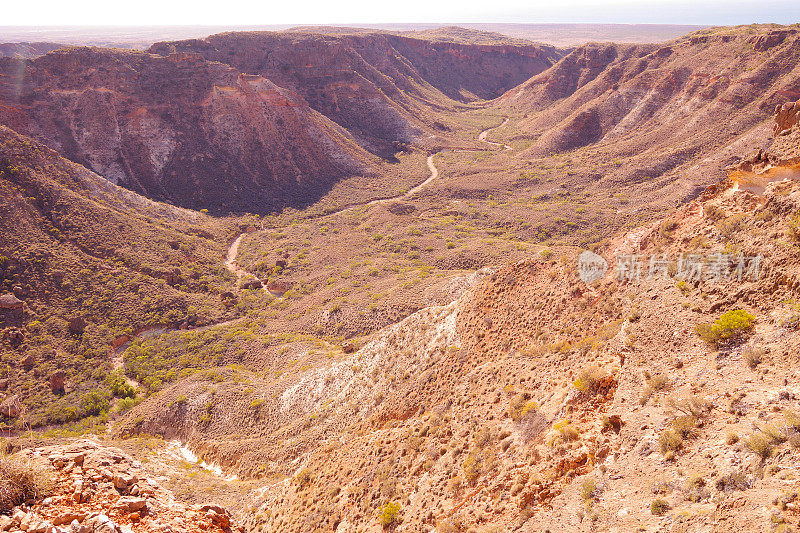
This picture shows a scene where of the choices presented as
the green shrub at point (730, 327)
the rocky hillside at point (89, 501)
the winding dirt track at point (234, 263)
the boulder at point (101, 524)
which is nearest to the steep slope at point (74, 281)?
the winding dirt track at point (234, 263)

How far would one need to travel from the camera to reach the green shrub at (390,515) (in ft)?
39.7

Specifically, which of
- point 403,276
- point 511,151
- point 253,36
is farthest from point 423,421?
point 253,36

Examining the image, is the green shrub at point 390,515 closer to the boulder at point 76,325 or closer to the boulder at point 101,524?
the boulder at point 101,524

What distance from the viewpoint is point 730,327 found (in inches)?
410

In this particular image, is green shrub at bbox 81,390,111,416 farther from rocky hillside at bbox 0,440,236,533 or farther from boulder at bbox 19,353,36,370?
rocky hillside at bbox 0,440,236,533

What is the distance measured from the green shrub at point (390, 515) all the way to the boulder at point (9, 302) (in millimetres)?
33435

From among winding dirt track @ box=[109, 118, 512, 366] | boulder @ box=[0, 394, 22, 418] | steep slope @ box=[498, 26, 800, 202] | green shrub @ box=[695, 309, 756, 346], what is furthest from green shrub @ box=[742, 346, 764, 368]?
steep slope @ box=[498, 26, 800, 202]

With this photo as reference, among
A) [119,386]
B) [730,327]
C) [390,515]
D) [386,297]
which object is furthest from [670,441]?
[119,386]

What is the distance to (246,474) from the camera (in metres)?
19.6

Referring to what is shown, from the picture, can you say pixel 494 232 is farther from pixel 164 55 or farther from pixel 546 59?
pixel 546 59

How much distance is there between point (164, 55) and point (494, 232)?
60.2 meters

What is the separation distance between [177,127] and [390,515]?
67.0 m

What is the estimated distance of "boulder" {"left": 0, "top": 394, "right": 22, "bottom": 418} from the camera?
25469mm

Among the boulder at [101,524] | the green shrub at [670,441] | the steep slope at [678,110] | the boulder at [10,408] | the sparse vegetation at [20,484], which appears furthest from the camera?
the steep slope at [678,110]
